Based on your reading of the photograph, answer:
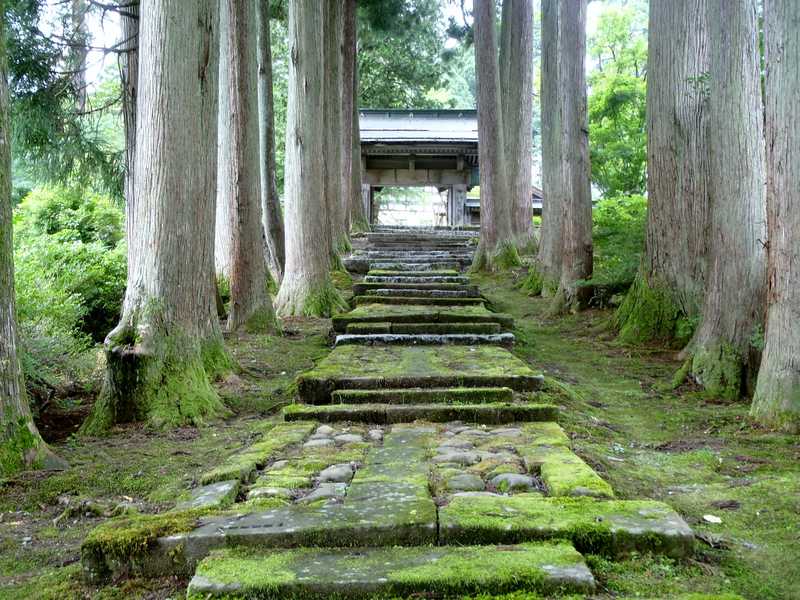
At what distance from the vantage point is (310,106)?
38.9ft

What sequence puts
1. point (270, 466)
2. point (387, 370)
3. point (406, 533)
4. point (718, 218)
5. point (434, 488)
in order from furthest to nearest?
point (718, 218), point (387, 370), point (270, 466), point (434, 488), point (406, 533)

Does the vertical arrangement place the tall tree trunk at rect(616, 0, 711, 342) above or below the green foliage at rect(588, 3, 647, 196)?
below

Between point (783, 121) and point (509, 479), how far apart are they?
354 cm

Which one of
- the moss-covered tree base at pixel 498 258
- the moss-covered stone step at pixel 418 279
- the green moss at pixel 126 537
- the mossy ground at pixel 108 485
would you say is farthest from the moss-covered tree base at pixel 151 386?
the moss-covered tree base at pixel 498 258

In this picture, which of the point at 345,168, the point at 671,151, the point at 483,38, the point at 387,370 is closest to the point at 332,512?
the point at 387,370

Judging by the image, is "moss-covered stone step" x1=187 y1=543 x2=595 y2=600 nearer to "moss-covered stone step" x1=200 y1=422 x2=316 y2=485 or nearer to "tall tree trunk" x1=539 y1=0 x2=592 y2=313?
"moss-covered stone step" x1=200 y1=422 x2=316 y2=485

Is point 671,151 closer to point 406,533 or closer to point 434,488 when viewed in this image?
point 434,488

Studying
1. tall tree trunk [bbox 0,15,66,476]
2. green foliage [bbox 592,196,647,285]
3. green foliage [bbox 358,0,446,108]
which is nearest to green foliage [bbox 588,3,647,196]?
green foliage [bbox 592,196,647,285]

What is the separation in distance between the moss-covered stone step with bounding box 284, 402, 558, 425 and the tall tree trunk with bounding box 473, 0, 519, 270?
33.7 feet

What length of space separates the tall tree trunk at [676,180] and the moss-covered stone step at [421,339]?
1894 millimetres

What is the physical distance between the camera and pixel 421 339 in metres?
8.63

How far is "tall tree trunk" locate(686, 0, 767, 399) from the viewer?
22.6 feet

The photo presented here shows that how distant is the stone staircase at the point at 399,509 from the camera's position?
282cm

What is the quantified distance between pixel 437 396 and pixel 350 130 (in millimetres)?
15525
